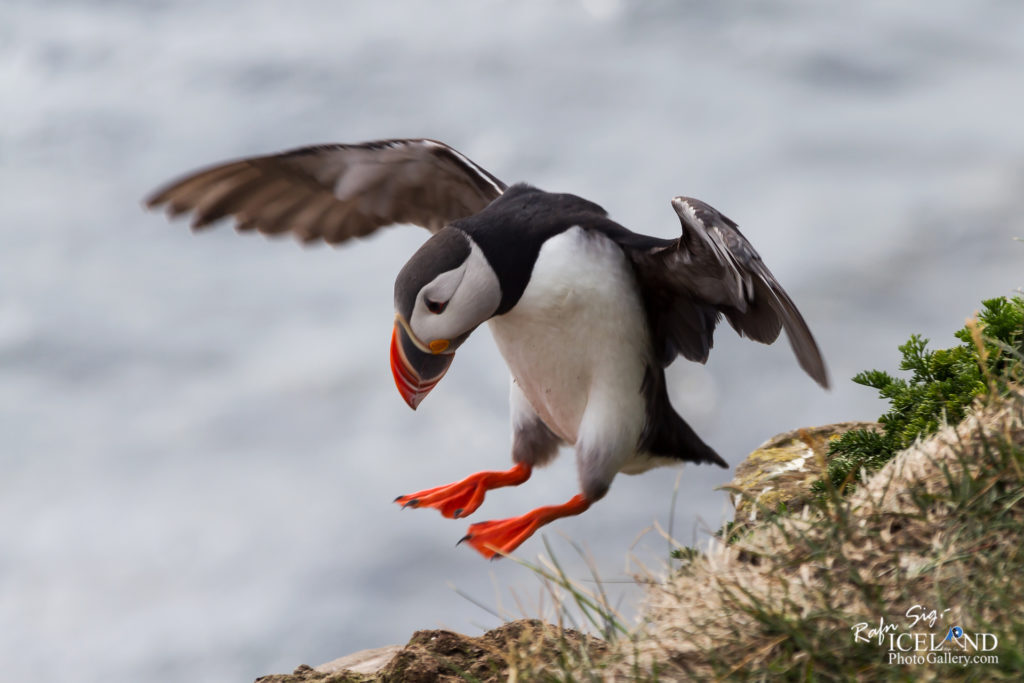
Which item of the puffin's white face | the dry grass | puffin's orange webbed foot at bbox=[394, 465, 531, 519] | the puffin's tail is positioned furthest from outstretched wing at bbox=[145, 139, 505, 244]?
the dry grass

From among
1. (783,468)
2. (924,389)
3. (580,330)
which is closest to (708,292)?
(580,330)

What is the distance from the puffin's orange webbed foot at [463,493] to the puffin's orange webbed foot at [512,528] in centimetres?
47

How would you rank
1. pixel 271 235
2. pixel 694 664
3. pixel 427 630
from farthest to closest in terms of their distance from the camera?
pixel 271 235 < pixel 427 630 < pixel 694 664

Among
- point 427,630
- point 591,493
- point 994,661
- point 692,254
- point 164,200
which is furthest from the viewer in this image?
point 164,200

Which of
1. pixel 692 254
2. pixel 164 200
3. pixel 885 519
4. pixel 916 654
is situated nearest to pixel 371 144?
pixel 164 200

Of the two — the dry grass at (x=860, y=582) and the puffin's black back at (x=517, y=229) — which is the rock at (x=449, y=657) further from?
the puffin's black back at (x=517, y=229)

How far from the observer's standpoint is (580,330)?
494 centimetres

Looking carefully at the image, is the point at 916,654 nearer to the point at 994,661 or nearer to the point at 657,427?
the point at 994,661

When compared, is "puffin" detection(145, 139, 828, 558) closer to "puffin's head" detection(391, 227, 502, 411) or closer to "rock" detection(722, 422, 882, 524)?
"puffin's head" detection(391, 227, 502, 411)

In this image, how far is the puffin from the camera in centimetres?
472

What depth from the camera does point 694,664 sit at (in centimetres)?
303

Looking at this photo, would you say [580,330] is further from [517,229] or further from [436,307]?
[436,307]

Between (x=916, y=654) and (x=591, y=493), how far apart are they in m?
2.41

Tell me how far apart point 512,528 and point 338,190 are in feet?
7.29
